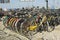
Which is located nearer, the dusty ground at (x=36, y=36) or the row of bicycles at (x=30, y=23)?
the dusty ground at (x=36, y=36)

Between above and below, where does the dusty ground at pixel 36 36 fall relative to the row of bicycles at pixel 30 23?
below

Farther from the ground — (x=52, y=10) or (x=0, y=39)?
(x=52, y=10)

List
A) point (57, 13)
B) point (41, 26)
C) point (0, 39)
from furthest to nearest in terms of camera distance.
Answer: point (57, 13)
point (41, 26)
point (0, 39)

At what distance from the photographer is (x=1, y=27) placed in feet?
28.1

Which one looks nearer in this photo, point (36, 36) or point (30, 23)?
point (36, 36)

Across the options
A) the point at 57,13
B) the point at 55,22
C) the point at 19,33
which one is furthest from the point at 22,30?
the point at 57,13

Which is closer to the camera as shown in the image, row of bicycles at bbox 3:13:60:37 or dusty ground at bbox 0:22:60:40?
dusty ground at bbox 0:22:60:40

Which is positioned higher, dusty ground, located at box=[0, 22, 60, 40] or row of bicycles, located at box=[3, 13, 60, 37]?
row of bicycles, located at box=[3, 13, 60, 37]

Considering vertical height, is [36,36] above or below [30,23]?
below

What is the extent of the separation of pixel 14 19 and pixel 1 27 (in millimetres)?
746

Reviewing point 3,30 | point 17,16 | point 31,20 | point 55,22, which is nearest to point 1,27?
point 3,30

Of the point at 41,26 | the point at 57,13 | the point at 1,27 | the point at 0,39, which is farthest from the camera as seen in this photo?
the point at 57,13

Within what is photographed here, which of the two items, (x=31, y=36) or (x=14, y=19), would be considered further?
Result: (x=14, y=19)

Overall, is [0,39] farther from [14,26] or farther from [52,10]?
[52,10]
